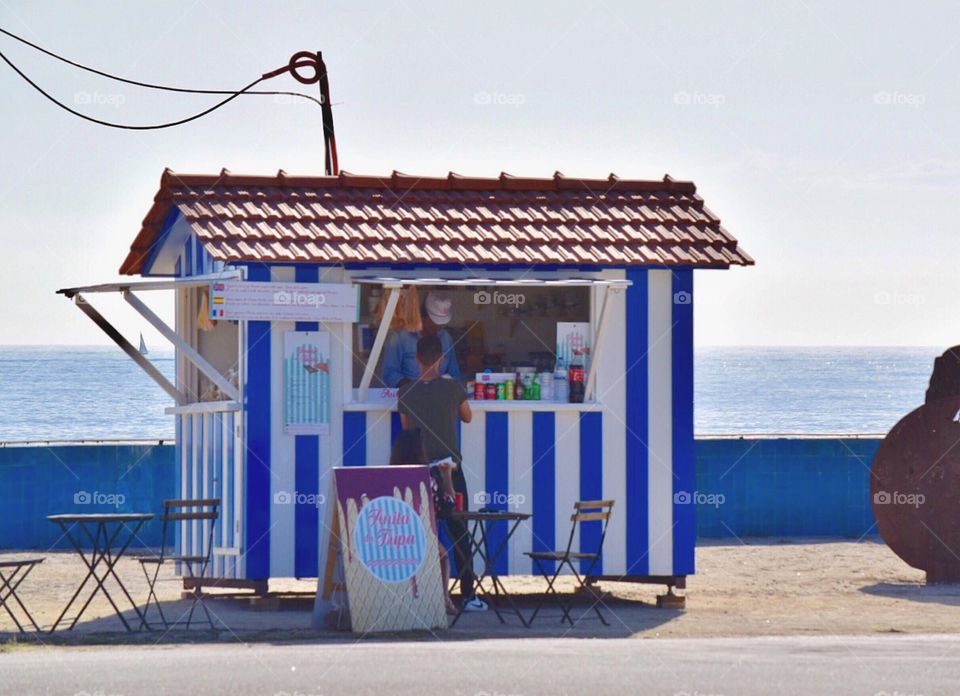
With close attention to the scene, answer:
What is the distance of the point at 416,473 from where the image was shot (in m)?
12.3

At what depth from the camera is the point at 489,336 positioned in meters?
14.3

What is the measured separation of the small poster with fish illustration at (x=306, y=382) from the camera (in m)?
13.1

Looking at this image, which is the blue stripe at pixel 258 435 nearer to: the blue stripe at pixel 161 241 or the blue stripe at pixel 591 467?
the blue stripe at pixel 161 241

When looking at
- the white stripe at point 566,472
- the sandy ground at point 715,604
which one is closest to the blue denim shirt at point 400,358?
the white stripe at point 566,472

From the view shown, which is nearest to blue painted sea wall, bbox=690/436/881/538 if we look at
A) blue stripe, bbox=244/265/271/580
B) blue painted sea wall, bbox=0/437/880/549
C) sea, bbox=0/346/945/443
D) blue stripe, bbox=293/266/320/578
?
blue painted sea wall, bbox=0/437/880/549

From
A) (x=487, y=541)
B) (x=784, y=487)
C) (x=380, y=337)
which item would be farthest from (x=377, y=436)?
(x=784, y=487)

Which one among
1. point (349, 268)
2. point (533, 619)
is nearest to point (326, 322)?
point (349, 268)

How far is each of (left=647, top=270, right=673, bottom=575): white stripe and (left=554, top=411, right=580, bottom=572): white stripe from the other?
0.55 meters

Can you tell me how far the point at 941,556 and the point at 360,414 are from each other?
17.2 feet

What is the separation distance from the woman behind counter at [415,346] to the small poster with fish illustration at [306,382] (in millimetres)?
530

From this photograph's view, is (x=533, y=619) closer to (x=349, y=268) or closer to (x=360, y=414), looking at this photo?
(x=360, y=414)

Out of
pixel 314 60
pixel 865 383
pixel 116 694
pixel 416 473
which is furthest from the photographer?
pixel 865 383

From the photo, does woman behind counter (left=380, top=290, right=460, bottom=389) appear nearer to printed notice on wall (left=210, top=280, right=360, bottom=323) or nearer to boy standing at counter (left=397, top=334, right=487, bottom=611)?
boy standing at counter (left=397, top=334, right=487, bottom=611)

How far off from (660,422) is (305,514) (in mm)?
2708
